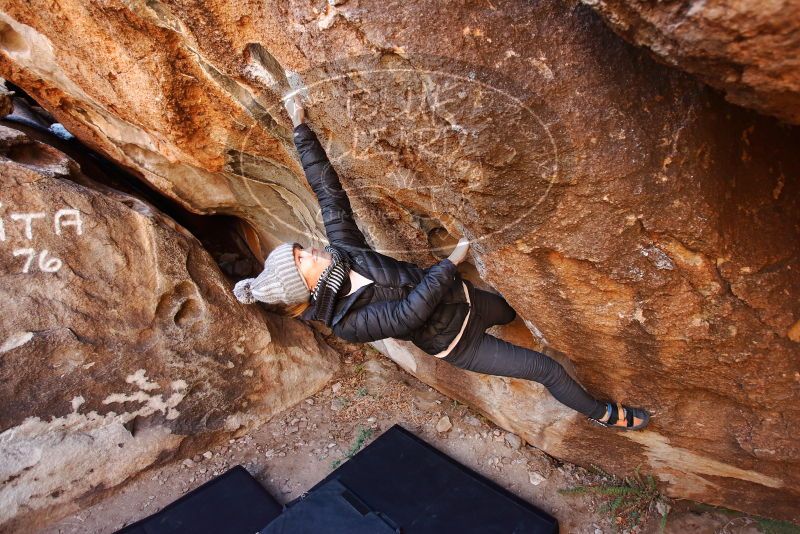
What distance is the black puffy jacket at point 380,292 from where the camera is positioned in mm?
2111

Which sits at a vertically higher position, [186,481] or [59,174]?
[59,174]

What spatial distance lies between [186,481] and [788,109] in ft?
12.2

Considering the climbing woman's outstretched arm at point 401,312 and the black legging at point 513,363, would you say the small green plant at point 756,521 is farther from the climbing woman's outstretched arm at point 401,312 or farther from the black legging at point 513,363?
the climbing woman's outstretched arm at point 401,312

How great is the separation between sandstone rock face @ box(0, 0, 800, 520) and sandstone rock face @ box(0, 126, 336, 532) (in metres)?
0.70

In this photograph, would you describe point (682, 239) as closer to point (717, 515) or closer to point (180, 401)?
point (717, 515)

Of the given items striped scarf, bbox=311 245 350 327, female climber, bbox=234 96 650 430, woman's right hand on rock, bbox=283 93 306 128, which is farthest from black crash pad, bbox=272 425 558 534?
woman's right hand on rock, bbox=283 93 306 128

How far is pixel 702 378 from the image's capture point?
6.93 ft

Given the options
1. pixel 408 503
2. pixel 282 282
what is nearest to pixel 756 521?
pixel 408 503

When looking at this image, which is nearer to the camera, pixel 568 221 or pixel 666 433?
pixel 568 221

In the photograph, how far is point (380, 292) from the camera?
2.23m

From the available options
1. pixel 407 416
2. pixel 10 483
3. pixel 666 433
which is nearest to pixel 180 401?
pixel 10 483

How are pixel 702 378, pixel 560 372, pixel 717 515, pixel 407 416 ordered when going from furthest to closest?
1. pixel 407 416
2. pixel 717 515
3. pixel 560 372
4. pixel 702 378

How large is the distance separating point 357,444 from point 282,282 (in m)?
1.82

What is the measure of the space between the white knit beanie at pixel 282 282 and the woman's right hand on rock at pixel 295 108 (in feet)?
2.02
